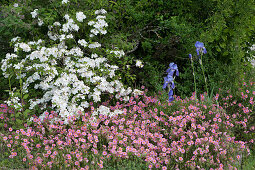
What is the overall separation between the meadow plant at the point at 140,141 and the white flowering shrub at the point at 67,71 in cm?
26

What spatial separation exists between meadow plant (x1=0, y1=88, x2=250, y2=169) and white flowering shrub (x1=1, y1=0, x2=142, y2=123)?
10.3 inches

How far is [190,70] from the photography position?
15.9ft

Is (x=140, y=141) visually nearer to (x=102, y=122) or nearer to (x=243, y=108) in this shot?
(x=102, y=122)

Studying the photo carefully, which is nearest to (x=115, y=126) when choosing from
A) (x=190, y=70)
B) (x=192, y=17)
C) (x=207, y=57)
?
(x=190, y=70)

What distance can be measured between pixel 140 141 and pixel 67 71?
145 cm

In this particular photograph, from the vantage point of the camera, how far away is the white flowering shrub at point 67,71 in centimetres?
379

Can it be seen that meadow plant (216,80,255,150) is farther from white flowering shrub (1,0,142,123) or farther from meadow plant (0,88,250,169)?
white flowering shrub (1,0,142,123)

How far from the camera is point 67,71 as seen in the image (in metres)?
3.98

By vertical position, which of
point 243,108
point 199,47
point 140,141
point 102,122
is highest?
point 199,47

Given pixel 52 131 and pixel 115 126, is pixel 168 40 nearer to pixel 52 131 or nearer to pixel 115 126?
Answer: pixel 115 126

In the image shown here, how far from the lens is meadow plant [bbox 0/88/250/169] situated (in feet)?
10.0

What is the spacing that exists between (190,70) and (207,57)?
36cm

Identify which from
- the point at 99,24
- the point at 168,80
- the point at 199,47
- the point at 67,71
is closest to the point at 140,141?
the point at 168,80

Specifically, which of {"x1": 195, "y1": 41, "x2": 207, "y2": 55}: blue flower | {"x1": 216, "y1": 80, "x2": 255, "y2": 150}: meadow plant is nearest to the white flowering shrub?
{"x1": 195, "y1": 41, "x2": 207, "y2": 55}: blue flower
